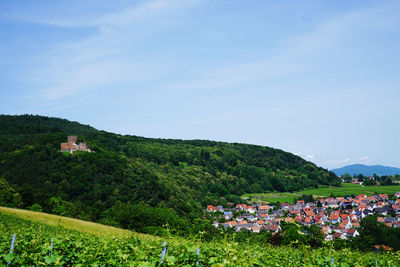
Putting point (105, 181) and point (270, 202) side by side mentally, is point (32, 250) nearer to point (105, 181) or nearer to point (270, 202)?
point (105, 181)

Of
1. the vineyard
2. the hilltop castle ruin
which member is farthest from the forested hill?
the hilltop castle ruin

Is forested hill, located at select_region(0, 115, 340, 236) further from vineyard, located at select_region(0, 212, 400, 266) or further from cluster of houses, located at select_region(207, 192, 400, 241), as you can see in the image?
cluster of houses, located at select_region(207, 192, 400, 241)

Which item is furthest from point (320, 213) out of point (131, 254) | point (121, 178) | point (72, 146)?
point (131, 254)

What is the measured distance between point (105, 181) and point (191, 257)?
81.8m

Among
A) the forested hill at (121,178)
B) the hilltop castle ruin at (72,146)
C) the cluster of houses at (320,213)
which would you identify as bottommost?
the cluster of houses at (320,213)

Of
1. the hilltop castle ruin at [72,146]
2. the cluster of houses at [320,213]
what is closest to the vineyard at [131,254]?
the cluster of houses at [320,213]

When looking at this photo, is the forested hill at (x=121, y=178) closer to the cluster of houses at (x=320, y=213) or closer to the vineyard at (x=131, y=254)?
the vineyard at (x=131, y=254)

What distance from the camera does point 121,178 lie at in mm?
85250

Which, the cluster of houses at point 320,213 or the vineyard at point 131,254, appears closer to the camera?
the vineyard at point 131,254

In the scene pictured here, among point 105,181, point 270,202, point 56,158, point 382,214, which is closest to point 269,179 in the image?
point 270,202

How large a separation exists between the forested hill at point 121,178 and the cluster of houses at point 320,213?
13.8m

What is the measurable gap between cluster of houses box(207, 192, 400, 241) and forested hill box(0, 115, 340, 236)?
13761 mm

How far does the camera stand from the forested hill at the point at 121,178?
56688 mm

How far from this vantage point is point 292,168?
630ft
